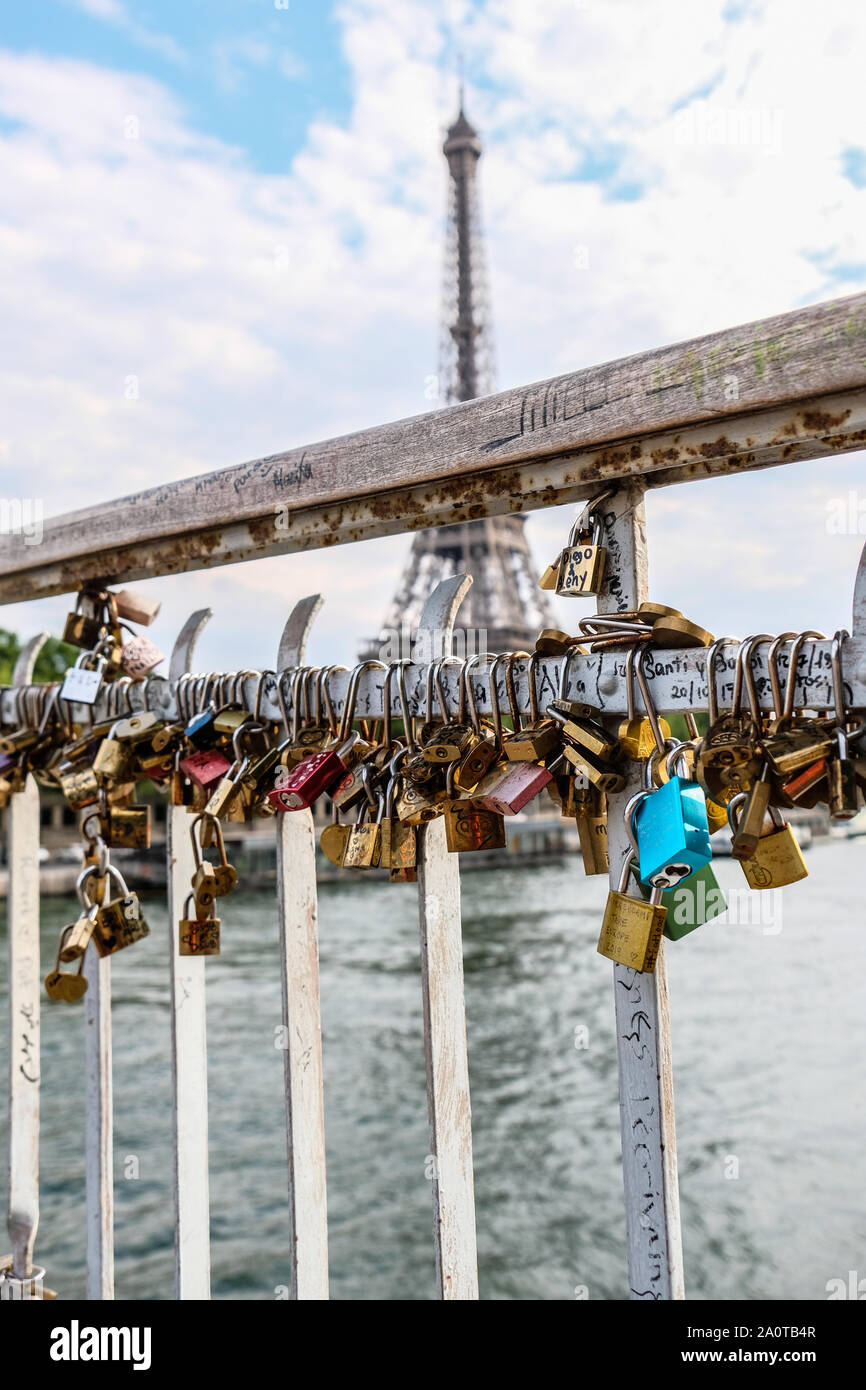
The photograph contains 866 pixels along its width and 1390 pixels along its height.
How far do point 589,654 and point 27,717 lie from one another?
1.03 meters

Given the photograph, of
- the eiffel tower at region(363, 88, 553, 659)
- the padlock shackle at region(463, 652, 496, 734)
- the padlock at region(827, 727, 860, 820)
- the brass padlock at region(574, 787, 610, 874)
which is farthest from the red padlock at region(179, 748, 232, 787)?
the eiffel tower at region(363, 88, 553, 659)

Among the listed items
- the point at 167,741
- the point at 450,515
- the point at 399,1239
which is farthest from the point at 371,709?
the point at 399,1239

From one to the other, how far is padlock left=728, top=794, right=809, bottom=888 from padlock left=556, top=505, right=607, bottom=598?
0.24 meters

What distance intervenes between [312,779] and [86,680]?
557mm

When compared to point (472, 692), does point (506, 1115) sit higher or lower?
lower

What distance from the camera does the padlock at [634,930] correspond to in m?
0.83

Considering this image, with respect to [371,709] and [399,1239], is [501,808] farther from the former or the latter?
[399,1239]

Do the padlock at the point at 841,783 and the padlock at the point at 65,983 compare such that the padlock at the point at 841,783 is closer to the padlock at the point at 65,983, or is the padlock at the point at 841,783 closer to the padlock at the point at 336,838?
the padlock at the point at 336,838

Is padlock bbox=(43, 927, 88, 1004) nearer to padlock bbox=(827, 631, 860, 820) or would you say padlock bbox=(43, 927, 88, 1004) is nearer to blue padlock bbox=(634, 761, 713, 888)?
blue padlock bbox=(634, 761, 713, 888)

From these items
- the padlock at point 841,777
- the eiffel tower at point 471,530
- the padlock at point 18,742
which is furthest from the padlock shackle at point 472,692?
the eiffel tower at point 471,530

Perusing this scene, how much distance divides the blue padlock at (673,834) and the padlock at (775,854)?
0.03 meters

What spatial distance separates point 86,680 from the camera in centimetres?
147

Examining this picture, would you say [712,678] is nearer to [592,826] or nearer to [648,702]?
[648,702]

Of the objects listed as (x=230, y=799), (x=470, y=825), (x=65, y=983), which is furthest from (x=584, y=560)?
(x=65, y=983)
